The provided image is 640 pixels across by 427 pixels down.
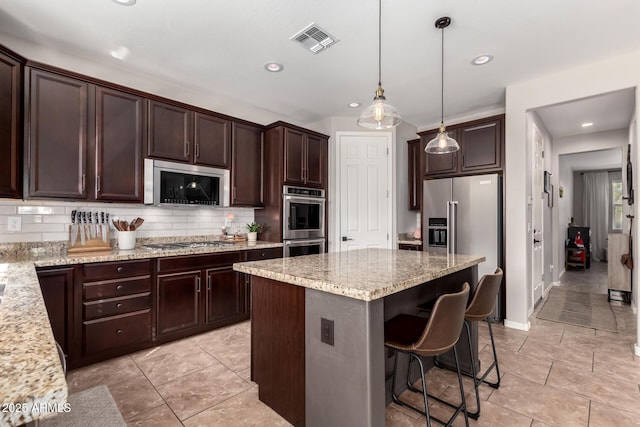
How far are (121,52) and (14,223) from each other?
1.70 meters

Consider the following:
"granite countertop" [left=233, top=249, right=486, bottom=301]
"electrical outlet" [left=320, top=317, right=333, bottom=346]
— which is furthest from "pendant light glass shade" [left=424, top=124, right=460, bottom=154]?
"electrical outlet" [left=320, top=317, right=333, bottom=346]

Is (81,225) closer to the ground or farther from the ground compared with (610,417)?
farther from the ground

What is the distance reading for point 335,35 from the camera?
2.57 m

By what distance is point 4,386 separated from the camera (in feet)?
1.78

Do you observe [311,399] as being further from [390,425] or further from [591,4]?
[591,4]

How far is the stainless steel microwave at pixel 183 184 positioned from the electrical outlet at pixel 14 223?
93cm

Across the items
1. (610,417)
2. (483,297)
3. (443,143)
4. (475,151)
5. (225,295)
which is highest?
(475,151)

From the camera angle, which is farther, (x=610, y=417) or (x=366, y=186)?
(x=366, y=186)

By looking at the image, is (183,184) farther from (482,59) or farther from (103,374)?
(482,59)

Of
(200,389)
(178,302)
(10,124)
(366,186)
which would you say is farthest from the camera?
(366,186)

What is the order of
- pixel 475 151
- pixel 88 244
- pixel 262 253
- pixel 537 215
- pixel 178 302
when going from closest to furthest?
pixel 88 244
pixel 178 302
pixel 262 253
pixel 475 151
pixel 537 215

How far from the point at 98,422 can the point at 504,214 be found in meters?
3.89

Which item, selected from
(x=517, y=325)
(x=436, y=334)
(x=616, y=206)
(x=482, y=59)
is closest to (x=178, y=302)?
(x=436, y=334)

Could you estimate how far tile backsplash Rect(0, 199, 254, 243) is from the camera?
263 cm
